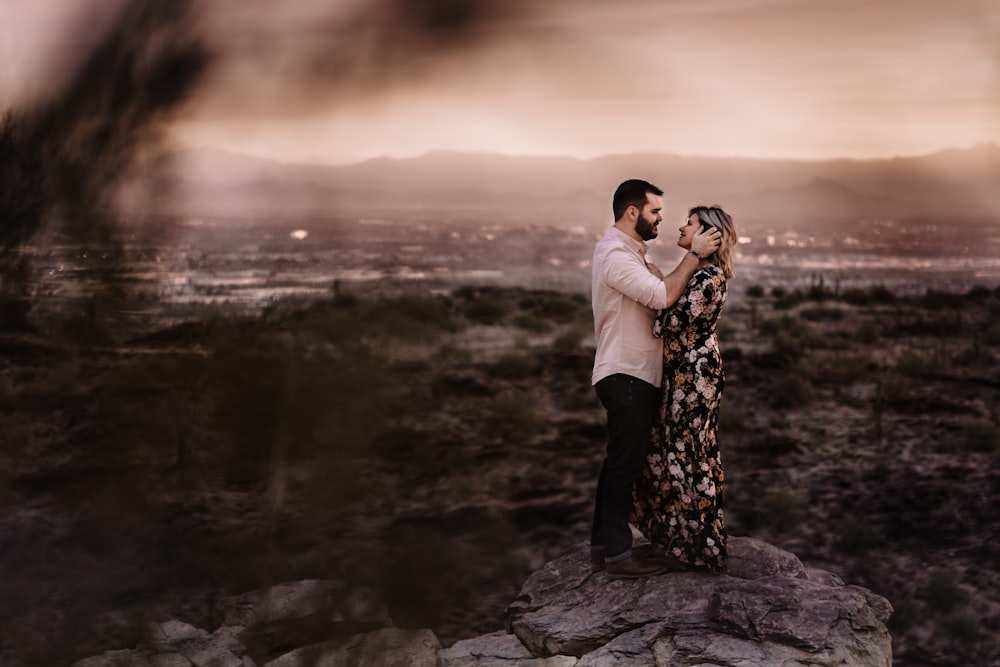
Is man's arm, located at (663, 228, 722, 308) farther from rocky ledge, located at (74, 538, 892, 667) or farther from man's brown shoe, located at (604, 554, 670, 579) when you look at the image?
rocky ledge, located at (74, 538, 892, 667)

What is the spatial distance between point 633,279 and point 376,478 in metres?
13.2

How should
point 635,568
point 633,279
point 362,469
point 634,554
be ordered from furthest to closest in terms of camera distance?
point 362,469 < point 634,554 < point 635,568 < point 633,279

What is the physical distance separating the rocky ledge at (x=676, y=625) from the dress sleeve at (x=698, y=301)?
1643 mm

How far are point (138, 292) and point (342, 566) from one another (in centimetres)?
488

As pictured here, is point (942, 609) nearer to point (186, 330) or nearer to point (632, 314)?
point (632, 314)

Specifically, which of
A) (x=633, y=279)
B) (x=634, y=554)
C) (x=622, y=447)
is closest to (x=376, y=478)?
(x=634, y=554)

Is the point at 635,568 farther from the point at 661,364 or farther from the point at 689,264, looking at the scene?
the point at 689,264

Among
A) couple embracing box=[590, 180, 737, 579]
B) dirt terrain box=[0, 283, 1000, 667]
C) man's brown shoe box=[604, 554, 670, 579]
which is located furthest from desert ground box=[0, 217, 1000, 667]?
couple embracing box=[590, 180, 737, 579]

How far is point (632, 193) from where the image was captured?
5.90 m

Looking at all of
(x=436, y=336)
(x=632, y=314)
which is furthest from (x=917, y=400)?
(x=632, y=314)

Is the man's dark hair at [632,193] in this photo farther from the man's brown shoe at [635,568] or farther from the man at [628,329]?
the man's brown shoe at [635,568]

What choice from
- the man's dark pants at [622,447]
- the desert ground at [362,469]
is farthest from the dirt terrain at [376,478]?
the man's dark pants at [622,447]

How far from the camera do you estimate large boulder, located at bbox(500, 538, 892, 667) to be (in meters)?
5.83

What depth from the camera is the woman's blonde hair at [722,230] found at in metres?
5.88
